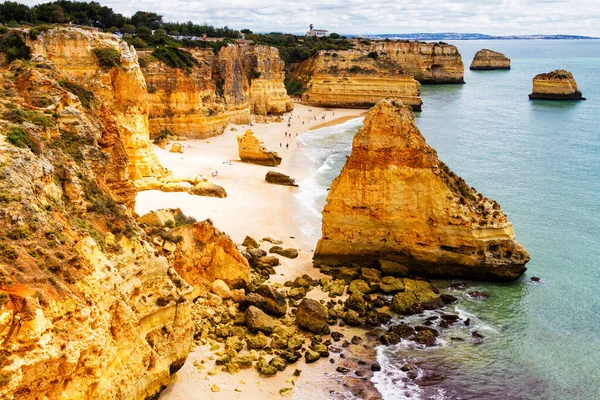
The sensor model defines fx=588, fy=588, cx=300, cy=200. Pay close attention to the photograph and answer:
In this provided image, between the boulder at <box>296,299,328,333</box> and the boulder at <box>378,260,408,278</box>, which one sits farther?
the boulder at <box>378,260,408,278</box>

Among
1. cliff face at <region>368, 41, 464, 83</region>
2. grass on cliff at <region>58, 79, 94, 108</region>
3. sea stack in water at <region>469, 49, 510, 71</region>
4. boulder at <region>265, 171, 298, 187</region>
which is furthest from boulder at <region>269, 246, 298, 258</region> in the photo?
sea stack in water at <region>469, 49, 510, 71</region>

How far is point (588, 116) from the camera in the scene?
260 feet

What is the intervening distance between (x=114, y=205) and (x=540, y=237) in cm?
2418

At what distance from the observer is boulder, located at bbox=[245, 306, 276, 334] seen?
18.7 m

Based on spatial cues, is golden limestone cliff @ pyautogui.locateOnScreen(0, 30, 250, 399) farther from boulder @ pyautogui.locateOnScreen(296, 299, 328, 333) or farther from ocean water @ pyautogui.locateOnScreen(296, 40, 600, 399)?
ocean water @ pyautogui.locateOnScreen(296, 40, 600, 399)

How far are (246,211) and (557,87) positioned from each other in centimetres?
8242

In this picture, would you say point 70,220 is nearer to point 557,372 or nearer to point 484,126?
point 557,372

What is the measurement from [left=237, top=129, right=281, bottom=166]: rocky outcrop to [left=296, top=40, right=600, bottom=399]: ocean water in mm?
3544

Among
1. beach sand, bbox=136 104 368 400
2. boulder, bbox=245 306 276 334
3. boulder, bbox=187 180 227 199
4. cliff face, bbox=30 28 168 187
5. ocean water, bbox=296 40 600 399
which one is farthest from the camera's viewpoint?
boulder, bbox=187 180 227 199

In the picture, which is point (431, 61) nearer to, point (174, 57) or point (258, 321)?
point (174, 57)

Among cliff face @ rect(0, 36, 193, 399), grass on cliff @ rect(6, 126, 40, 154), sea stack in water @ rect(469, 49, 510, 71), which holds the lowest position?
cliff face @ rect(0, 36, 193, 399)

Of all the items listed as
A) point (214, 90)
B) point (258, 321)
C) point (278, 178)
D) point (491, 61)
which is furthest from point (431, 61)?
point (258, 321)

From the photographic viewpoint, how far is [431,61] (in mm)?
132875

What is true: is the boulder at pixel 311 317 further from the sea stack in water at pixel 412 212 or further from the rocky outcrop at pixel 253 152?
the rocky outcrop at pixel 253 152
